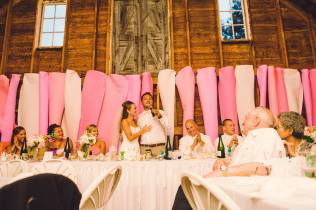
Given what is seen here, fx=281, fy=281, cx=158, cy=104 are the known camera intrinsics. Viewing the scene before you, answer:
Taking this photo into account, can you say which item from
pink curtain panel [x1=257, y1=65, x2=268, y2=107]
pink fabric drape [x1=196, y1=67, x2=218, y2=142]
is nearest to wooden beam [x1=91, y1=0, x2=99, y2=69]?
pink fabric drape [x1=196, y1=67, x2=218, y2=142]

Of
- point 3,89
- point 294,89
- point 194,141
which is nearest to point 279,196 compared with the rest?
point 194,141

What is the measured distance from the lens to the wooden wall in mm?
5914

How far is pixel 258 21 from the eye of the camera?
243 inches

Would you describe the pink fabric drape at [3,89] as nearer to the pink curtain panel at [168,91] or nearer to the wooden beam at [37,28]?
the wooden beam at [37,28]

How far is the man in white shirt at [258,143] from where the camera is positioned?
1900 mm

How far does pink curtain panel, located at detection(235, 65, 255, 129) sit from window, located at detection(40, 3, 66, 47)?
3.96 metres

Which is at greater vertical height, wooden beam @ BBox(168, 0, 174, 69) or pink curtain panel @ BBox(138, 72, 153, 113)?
wooden beam @ BBox(168, 0, 174, 69)

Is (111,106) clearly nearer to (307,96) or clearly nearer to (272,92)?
(272,92)

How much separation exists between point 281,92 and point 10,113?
16.0 feet

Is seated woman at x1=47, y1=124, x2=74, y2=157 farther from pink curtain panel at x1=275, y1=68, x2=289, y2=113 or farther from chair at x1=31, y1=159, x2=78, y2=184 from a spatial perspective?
pink curtain panel at x1=275, y1=68, x2=289, y2=113

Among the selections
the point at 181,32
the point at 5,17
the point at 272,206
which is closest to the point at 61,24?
the point at 5,17

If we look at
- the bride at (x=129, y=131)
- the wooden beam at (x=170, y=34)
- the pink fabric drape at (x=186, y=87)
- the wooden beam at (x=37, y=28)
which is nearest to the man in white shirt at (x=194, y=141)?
the bride at (x=129, y=131)

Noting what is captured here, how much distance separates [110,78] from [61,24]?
238cm

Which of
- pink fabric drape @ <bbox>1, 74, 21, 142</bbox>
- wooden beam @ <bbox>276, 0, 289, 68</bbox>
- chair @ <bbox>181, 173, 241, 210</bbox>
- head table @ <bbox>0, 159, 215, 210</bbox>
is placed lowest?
head table @ <bbox>0, 159, 215, 210</bbox>
